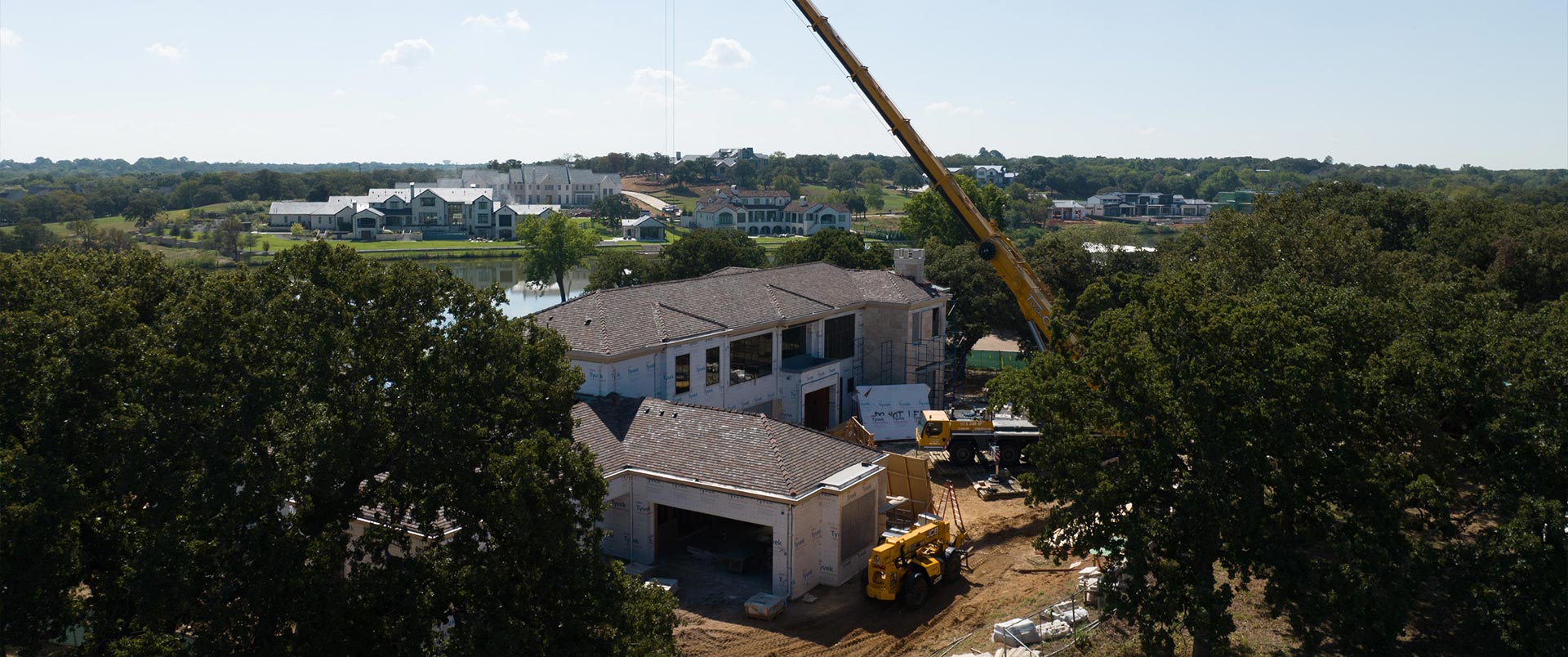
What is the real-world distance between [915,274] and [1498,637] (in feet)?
99.1

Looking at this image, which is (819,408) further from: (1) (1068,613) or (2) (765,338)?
(1) (1068,613)

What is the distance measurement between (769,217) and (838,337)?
383 feet

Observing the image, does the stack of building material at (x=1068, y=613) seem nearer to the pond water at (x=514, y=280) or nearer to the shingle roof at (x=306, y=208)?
the pond water at (x=514, y=280)

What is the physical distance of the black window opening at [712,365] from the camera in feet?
114

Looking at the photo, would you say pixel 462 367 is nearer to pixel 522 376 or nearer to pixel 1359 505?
pixel 522 376

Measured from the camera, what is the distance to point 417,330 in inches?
653

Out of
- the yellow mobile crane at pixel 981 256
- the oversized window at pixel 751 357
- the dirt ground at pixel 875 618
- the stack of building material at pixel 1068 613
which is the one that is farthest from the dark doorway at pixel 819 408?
the stack of building material at pixel 1068 613

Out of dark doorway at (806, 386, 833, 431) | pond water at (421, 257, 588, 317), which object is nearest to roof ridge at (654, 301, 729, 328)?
dark doorway at (806, 386, 833, 431)

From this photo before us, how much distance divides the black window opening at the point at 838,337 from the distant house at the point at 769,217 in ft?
356

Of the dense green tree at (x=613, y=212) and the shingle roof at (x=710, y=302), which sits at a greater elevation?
the shingle roof at (x=710, y=302)

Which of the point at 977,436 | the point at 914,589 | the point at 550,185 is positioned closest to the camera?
the point at 914,589

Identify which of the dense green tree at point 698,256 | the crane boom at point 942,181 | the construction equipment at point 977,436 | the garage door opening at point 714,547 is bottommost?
the garage door opening at point 714,547

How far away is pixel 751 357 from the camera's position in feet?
123

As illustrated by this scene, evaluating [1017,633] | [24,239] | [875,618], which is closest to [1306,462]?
[1017,633]
